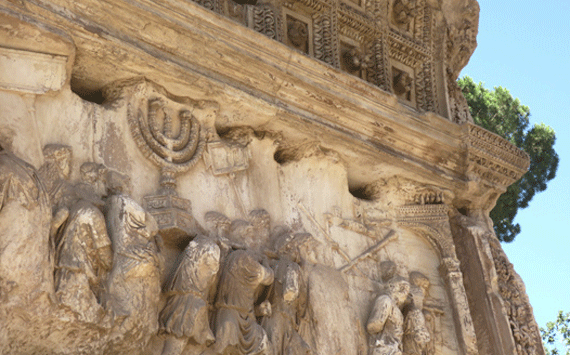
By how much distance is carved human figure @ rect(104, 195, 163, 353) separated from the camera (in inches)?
215

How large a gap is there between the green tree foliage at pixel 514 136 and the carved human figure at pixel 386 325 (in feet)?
16.3

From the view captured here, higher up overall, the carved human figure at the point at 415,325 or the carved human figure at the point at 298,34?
the carved human figure at the point at 298,34

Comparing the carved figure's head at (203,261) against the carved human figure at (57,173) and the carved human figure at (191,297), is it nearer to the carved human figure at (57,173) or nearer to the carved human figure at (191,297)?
the carved human figure at (191,297)

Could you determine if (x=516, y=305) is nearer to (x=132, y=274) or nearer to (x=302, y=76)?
(x=302, y=76)

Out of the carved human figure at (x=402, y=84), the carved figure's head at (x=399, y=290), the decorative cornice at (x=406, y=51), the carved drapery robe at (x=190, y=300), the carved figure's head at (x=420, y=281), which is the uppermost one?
the decorative cornice at (x=406, y=51)

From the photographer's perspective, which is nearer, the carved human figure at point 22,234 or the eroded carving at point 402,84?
the carved human figure at point 22,234

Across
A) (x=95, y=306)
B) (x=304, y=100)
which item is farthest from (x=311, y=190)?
(x=95, y=306)

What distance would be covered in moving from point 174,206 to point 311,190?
138 centimetres

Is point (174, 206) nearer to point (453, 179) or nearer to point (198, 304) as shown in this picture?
point (198, 304)

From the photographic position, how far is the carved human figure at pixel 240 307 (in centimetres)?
592

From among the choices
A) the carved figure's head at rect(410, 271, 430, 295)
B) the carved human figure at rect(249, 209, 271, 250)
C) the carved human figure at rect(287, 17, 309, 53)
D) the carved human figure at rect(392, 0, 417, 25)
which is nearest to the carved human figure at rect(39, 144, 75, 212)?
the carved human figure at rect(249, 209, 271, 250)

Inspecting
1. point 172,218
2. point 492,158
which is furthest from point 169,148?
point 492,158

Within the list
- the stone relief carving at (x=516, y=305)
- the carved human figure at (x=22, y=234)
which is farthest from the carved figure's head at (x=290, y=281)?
the stone relief carving at (x=516, y=305)

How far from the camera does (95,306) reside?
17.5ft
